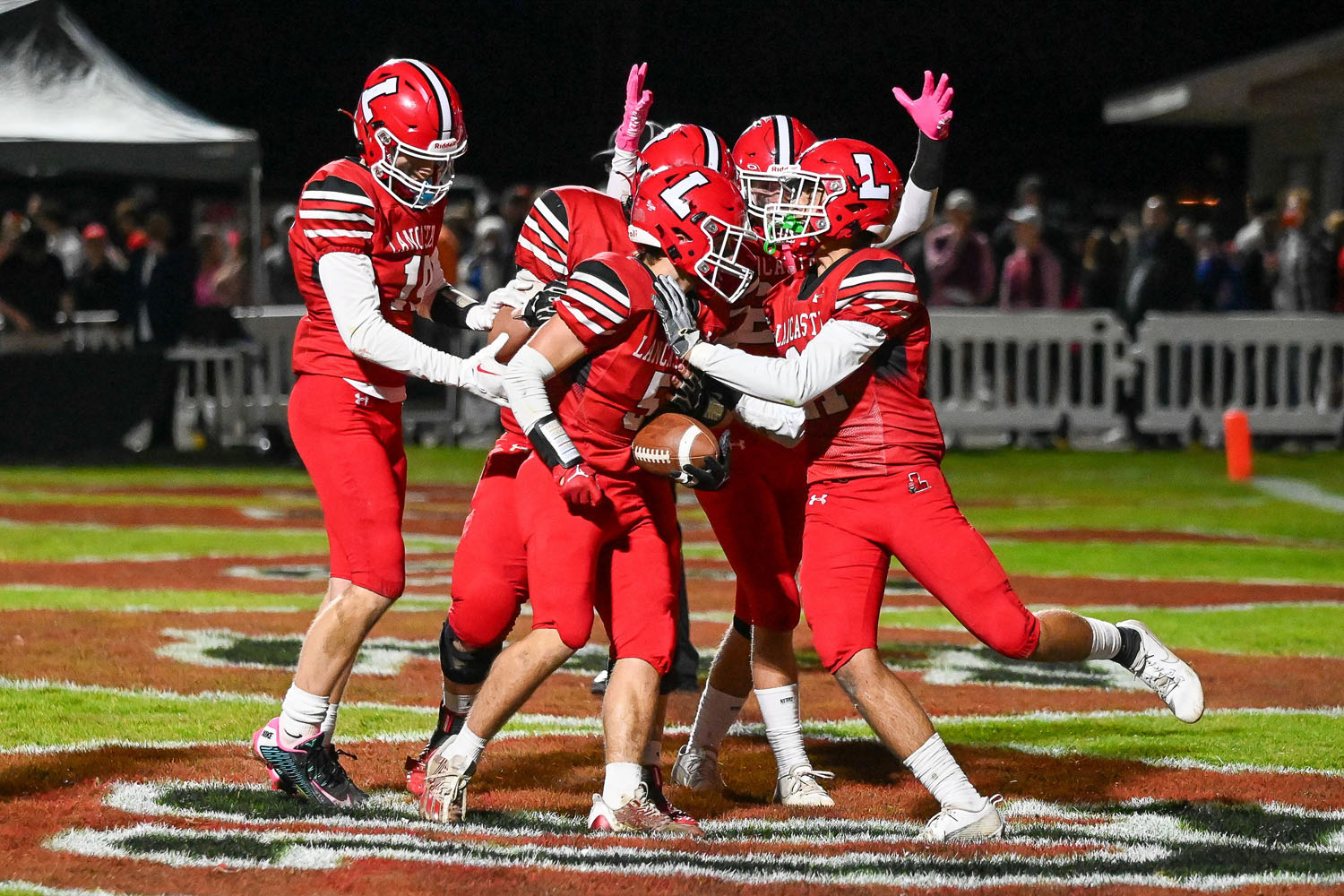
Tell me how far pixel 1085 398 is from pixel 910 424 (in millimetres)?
13664

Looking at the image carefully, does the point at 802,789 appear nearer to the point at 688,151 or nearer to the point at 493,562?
the point at 493,562

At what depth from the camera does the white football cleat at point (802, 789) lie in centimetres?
579

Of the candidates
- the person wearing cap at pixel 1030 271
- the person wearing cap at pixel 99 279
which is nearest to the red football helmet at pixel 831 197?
the person wearing cap at pixel 1030 271

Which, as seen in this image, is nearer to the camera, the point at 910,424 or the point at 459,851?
the point at 459,851

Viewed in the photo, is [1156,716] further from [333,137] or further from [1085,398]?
[333,137]

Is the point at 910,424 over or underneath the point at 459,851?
over

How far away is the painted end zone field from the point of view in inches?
192

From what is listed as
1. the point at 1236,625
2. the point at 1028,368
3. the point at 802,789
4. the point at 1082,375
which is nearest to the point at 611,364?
the point at 802,789

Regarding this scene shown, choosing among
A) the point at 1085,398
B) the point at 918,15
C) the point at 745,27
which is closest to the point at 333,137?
the point at 745,27

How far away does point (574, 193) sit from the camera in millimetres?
6395

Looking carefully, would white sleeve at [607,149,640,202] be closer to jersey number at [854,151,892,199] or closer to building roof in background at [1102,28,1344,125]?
jersey number at [854,151,892,199]

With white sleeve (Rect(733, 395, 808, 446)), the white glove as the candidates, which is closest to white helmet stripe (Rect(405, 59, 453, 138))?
the white glove

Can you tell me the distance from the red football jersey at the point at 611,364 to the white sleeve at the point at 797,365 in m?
0.15

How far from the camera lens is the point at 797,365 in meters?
5.43
